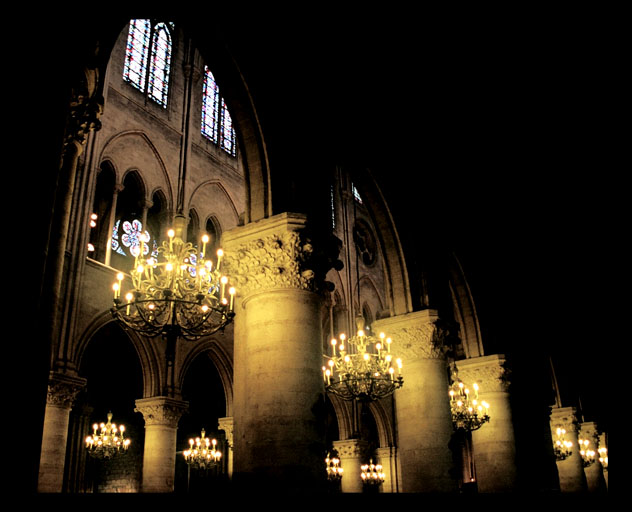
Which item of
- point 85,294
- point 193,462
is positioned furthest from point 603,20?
point 193,462

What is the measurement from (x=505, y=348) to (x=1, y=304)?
11995 mm

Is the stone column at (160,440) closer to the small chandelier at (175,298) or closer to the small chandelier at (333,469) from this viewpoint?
the small chandelier at (333,469)

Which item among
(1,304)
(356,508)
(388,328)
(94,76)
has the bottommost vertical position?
(356,508)

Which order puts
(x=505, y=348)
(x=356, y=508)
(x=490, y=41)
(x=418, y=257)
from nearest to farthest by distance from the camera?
1. (x=356, y=508)
2. (x=490, y=41)
3. (x=418, y=257)
4. (x=505, y=348)

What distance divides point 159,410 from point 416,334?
7851 millimetres

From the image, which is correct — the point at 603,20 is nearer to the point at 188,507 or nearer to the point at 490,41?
the point at 490,41

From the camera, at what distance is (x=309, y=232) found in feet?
25.7

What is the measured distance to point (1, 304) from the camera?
4039 millimetres

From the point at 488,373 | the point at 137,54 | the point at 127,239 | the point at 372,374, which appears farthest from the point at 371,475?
the point at 137,54

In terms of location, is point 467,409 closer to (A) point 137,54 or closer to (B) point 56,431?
(B) point 56,431

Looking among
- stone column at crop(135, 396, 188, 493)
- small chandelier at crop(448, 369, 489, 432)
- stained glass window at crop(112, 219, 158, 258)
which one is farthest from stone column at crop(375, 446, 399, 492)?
stained glass window at crop(112, 219, 158, 258)

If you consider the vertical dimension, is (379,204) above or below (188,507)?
above

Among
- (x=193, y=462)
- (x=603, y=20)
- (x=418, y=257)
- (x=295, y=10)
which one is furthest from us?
(x=193, y=462)

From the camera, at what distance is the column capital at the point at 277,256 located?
744 cm
